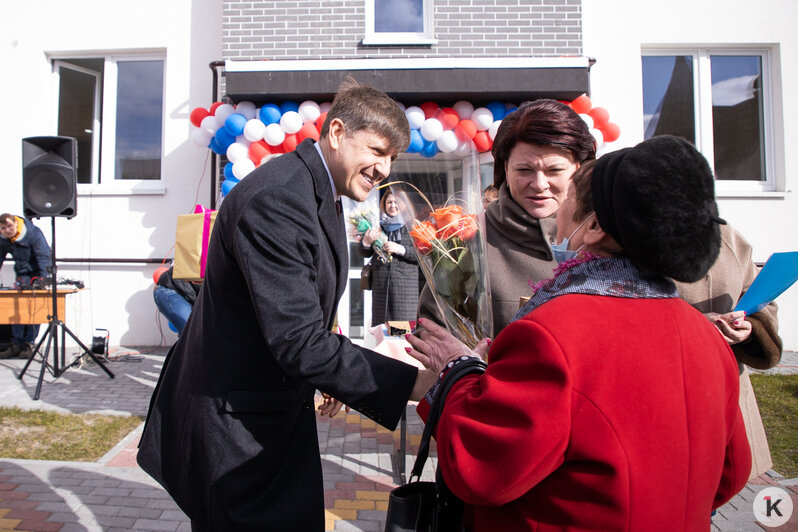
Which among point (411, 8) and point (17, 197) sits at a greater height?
point (411, 8)

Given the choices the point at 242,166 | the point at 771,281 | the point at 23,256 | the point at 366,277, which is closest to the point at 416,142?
the point at 366,277

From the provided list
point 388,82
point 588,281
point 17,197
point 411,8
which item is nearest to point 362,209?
point 388,82

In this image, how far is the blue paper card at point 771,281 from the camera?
70.3 inches

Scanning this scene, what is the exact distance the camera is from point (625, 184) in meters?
1.02

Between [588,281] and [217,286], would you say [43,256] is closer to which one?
[217,286]

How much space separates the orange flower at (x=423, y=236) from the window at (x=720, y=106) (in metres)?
7.59

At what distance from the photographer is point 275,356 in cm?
149

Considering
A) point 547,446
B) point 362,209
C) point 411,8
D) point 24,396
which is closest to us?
point 547,446

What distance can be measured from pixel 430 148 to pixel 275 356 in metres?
5.19

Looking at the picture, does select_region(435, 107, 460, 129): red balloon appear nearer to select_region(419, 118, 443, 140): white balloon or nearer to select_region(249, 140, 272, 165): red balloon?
select_region(419, 118, 443, 140): white balloon

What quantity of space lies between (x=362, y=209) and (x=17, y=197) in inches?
227

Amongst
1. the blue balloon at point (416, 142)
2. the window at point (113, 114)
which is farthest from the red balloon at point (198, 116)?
the blue balloon at point (416, 142)

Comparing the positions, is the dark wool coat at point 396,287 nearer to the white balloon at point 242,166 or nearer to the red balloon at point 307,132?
the red balloon at point 307,132

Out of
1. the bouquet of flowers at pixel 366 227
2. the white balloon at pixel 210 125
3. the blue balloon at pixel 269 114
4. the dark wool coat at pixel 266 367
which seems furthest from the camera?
the white balloon at pixel 210 125
